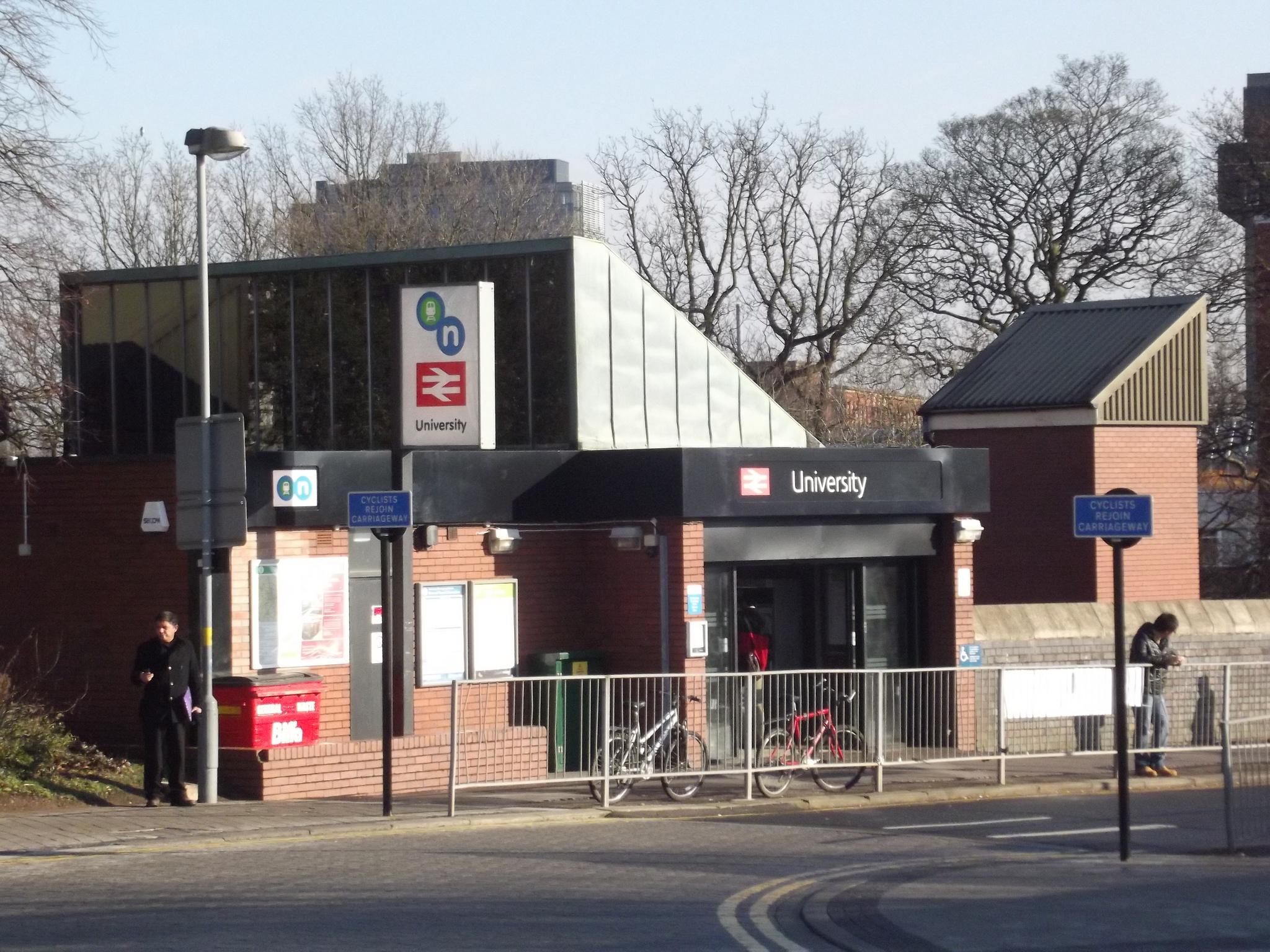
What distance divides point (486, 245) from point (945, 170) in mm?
31296

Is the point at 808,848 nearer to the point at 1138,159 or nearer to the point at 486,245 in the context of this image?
the point at 486,245

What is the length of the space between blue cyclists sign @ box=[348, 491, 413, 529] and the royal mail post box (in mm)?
2471

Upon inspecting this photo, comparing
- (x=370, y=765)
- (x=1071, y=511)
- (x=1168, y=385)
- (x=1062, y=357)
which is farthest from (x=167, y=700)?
(x=1168, y=385)

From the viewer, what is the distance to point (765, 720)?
1664 centimetres

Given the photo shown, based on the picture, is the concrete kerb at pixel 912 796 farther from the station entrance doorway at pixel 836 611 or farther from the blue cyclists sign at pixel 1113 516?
the blue cyclists sign at pixel 1113 516

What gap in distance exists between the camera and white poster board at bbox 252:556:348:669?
641 inches

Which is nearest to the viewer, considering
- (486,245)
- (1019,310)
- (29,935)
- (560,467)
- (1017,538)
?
(29,935)

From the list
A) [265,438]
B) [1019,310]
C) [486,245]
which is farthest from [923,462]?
[1019,310]

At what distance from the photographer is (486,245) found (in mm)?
20312

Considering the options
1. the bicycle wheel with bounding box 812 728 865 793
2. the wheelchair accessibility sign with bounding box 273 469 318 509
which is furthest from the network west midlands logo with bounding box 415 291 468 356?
the bicycle wheel with bounding box 812 728 865 793

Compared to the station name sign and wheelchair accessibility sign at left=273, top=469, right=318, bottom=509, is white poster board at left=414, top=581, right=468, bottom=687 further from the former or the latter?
the station name sign

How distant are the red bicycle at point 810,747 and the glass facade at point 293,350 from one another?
4656mm

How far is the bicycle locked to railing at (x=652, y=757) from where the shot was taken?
51.5 feet

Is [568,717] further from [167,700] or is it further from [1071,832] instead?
[1071,832]
